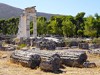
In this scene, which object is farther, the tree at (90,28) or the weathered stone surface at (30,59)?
the tree at (90,28)

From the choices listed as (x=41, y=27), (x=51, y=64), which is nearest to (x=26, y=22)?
(x=41, y=27)

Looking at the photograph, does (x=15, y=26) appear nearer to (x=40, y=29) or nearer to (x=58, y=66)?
→ (x=40, y=29)

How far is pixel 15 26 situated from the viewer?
9744 cm

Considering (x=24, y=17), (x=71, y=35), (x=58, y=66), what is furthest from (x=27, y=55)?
(x=71, y=35)

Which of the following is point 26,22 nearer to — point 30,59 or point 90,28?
point 90,28

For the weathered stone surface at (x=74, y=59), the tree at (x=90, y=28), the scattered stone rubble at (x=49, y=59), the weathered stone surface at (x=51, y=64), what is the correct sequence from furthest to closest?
the tree at (x=90, y=28) < the weathered stone surface at (x=74, y=59) < the scattered stone rubble at (x=49, y=59) < the weathered stone surface at (x=51, y=64)

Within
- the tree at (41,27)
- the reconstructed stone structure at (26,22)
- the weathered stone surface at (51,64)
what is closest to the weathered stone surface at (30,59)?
the weathered stone surface at (51,64)

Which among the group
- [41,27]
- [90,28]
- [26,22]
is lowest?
[90,28]

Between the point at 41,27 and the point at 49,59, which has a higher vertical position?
the point at 41,27

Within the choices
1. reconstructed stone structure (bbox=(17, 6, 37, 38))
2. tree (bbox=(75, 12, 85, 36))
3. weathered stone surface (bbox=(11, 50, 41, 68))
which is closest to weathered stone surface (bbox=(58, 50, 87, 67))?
weathered stone surface (bbox=(11, 50, 41, 68))

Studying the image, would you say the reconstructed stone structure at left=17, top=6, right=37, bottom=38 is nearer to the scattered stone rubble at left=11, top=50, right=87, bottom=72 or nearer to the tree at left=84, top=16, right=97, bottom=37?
the tree at left=84, top=16, right=97, bottom=37

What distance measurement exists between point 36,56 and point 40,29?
67814 millimetres

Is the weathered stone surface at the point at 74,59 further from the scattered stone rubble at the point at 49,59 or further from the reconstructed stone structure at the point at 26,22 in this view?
the reconstructed stone structure at the point at 26,22

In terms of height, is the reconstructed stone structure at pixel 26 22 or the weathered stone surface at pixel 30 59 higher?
the reconstructed stone structure at pixel 26 22
